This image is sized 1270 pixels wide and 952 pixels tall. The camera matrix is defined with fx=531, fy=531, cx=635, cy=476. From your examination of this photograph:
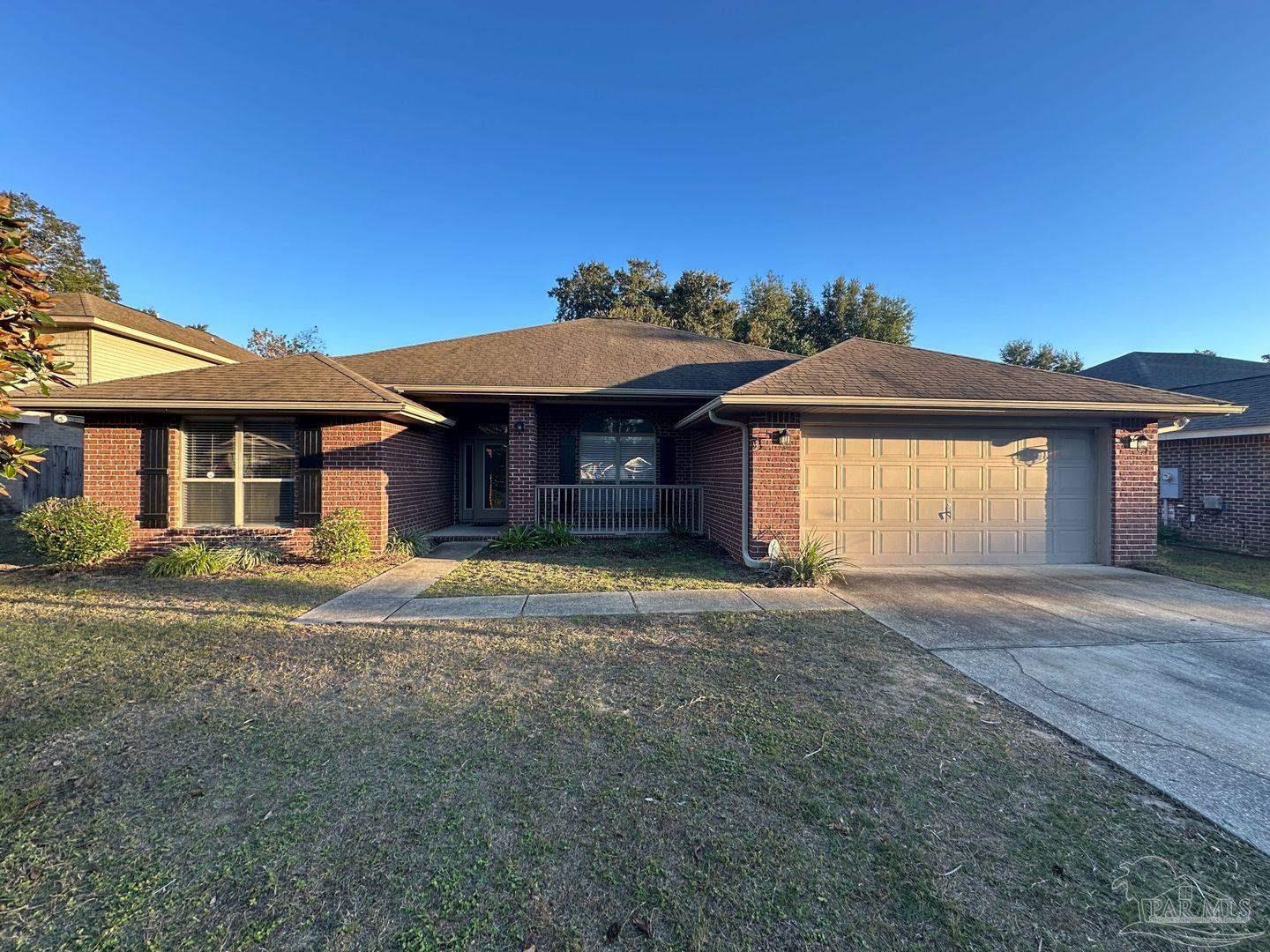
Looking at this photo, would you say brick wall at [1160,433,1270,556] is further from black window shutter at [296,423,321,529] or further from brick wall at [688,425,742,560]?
black window shutter at [296,423,321,529]

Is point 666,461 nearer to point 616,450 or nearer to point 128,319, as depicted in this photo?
point 616,450

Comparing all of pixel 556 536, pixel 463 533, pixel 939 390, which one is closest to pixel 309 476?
pixel 463 533

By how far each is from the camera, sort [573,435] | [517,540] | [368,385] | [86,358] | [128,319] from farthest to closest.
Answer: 1. [128,319]
2. [86,358]
3. [573,435]
4. [517,540]
5. [368,385]

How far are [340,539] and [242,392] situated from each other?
269 cm

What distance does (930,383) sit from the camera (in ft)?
26.5

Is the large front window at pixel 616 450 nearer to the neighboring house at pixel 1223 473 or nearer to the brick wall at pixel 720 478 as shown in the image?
the brick wall at pixel 720 478

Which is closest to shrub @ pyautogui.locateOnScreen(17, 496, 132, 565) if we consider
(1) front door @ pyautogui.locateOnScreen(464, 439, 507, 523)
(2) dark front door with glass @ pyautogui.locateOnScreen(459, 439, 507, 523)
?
(2) dark front door with glass @ pyautogui.locateOnScreen(459, 439, 507, 523)

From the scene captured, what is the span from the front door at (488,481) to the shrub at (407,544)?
8.66 ft

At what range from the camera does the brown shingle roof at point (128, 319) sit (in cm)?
1286

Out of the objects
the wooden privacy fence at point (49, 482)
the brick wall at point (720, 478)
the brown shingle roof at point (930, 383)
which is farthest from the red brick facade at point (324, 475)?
the wooden privacy fence at point (49, 482)

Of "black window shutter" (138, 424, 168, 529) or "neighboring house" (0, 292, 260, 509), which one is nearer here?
"black window shutter" (138, 424, 168, 529)

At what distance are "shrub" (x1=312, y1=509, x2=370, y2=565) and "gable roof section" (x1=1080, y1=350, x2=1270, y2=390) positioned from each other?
739 inches

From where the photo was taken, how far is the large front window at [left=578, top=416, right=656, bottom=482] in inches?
437

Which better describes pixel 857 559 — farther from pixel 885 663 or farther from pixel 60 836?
pixel 60 836
